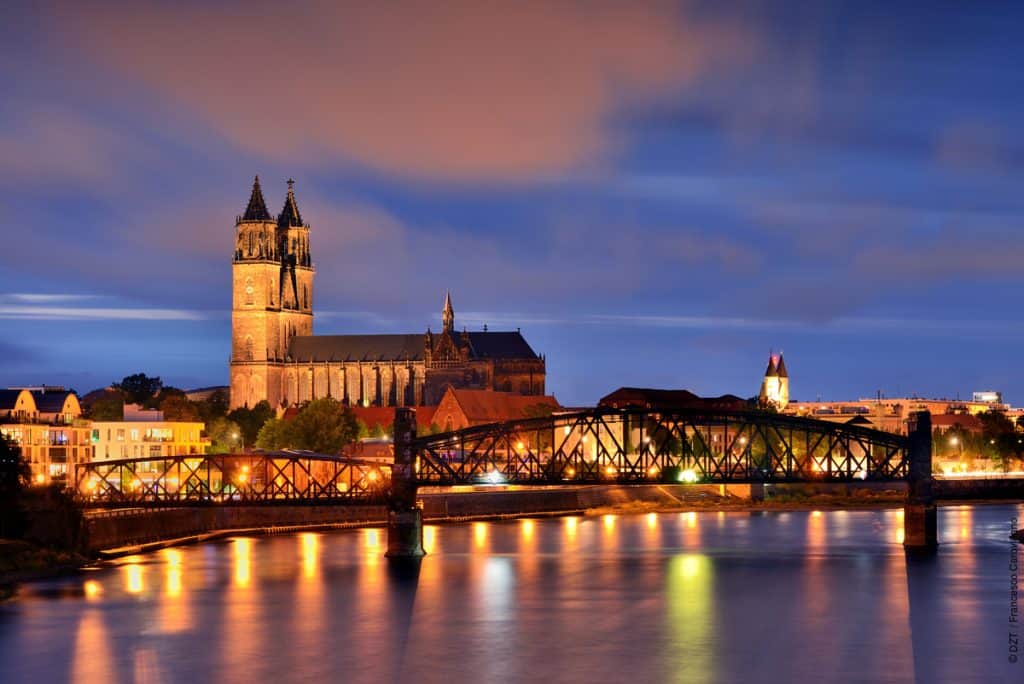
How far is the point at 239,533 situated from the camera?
118 m

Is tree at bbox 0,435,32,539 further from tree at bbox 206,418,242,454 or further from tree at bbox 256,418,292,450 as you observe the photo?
tree at bbox 206,418,242,454

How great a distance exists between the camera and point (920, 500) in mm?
106562

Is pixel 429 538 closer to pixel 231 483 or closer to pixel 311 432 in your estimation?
pixel 231 483

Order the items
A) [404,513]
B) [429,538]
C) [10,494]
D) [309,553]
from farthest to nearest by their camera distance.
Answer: [429,538], [309,553], [404,513], [10,494]

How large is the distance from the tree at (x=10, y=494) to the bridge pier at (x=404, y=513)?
2077 cm

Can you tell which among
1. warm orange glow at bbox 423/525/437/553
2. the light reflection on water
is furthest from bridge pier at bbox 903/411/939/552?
warm orange glow at bbox 423/525/437/553

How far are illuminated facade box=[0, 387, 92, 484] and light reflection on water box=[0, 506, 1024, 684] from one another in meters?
34.8

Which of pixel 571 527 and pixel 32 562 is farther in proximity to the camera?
pixel 571 527

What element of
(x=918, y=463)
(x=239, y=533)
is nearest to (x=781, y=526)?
(x=918, y=463)

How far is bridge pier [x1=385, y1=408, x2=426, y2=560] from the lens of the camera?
9781 cm

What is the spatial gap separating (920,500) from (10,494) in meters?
54.7

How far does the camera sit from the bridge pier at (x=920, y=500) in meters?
105

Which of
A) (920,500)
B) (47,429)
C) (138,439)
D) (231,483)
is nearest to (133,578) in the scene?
(231,483)

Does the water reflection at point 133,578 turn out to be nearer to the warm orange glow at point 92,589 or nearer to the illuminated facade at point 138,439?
the warm orange glow at point 92,589
